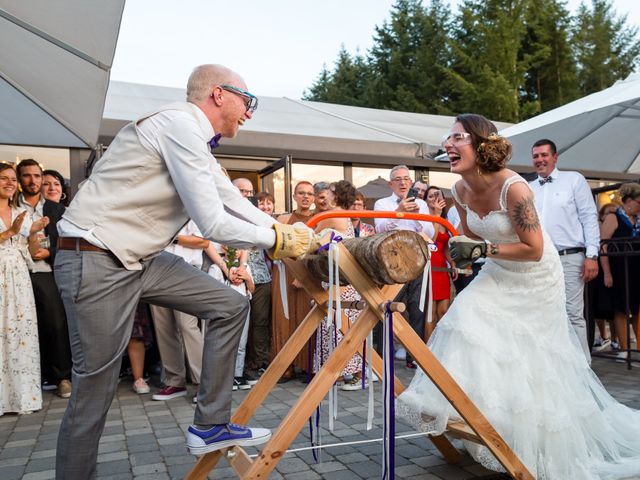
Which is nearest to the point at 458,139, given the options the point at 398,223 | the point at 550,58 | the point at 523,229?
the point at 523,229

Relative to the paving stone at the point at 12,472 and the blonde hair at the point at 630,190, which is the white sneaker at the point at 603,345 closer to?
the blonde hair at the point at 630,190

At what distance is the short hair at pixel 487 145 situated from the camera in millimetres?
3408

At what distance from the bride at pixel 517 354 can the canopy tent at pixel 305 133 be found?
5.73 meters

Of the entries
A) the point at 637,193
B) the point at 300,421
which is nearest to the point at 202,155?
the point at 300,421

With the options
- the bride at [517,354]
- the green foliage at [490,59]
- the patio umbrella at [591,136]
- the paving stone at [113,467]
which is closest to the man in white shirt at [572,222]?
the patio umbrella at [591,136]

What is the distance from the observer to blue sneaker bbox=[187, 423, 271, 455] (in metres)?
2.61

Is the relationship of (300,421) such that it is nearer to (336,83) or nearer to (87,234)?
(87,234)

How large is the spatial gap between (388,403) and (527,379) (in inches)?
36.7

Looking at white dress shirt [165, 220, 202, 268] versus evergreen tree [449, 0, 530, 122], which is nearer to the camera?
white dress shirt [165, 220, 202, 268]

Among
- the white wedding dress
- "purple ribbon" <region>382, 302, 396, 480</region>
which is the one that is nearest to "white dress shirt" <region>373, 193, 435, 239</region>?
the white wedding dress

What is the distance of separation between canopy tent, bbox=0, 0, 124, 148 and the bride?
2788 millimetres

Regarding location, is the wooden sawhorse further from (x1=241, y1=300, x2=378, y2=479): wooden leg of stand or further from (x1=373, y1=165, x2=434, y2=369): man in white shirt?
(x1=373, y1=165, x2=434, y2=369): man in white shirt

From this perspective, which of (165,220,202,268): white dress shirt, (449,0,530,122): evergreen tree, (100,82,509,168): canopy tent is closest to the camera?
(165,220,202,268): white dress shirt

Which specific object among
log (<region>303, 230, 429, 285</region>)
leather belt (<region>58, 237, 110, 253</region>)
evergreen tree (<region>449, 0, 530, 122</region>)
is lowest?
log (<region>303, 230, 429, 285</region>)
